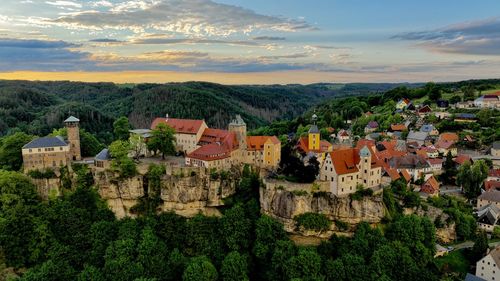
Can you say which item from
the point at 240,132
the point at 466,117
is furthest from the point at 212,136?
the point at 466,117

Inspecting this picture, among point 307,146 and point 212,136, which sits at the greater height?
point 212,136

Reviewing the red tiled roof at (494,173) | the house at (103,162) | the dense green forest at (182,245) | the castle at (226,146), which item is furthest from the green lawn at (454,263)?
the house at (103,162)

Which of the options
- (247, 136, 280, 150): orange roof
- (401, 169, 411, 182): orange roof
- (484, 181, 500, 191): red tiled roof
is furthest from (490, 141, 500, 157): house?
(247, 136, 280, 150): orange roof

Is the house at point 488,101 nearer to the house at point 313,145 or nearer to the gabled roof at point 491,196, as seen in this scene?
the gabled roof at point 491,196

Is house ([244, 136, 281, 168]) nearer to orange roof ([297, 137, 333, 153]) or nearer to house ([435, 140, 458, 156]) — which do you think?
orange roof ([297, 137, 333, 153])

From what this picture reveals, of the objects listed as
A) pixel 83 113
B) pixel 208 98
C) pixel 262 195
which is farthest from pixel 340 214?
pixel 208 98

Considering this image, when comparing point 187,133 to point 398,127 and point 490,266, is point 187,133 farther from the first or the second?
point 398,127
